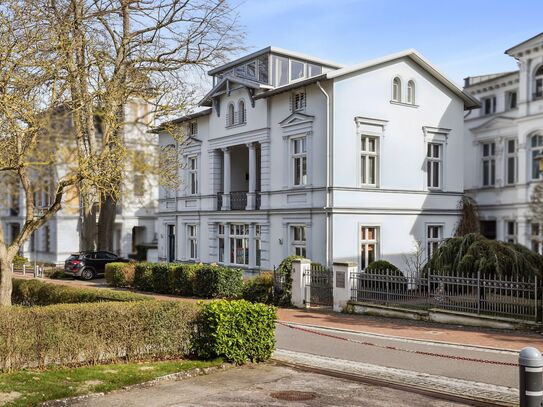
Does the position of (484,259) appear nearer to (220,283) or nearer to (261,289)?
(261,289)

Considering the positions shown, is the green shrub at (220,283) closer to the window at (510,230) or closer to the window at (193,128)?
the window at (193,128)

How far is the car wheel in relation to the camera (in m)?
35.4

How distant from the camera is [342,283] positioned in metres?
20.7

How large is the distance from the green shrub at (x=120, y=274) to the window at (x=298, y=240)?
26.2ft

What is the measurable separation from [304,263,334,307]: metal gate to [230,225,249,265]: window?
Answer: 9085 mm

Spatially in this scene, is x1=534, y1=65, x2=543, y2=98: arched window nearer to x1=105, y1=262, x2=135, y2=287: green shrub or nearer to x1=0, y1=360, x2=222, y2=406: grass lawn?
x1=105, y1=262, x2=135, y2=287: green shrub

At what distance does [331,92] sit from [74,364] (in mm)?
17239

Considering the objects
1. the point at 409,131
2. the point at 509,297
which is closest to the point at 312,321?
the point at 509,297

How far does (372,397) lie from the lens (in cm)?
986

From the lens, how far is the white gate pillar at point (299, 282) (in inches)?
870

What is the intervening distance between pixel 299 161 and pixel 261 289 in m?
6.72

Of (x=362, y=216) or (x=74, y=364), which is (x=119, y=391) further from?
(x=362, y=216)

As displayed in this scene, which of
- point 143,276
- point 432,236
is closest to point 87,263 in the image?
point 143,276

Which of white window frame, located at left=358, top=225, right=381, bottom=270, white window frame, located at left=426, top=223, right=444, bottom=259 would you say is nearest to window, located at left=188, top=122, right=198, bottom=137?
white window frame, located at left=358, top=225, right=381, bottom=270
